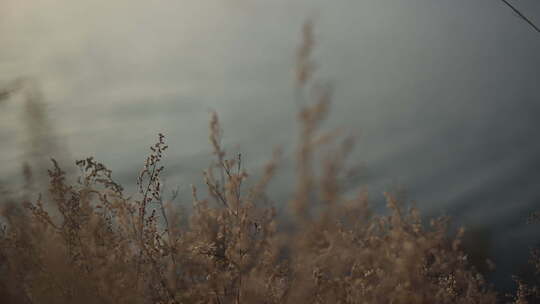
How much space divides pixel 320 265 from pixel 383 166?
2.21 metres

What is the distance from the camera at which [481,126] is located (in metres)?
4.18

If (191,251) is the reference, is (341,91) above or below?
above

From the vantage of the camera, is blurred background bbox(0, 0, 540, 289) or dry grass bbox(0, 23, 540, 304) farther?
blurred background bbox(0, 0, 540, 289)

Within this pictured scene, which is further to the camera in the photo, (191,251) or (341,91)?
(341,91)

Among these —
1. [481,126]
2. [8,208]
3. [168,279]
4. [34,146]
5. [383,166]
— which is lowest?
[168,279]

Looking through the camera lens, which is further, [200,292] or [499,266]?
[499,266]

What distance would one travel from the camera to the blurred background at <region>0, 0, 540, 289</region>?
318 cm

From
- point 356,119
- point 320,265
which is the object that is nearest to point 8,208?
point 320,265

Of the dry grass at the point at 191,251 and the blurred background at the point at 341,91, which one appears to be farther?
the blurred background at the point at 341,91

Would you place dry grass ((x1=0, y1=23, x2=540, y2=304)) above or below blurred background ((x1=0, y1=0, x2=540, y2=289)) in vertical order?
below

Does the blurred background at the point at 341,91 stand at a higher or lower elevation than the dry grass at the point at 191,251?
higher

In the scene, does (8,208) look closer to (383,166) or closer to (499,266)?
(499,266)

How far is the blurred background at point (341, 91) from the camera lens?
10.4 feet

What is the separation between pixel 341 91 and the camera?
4.34 metres
